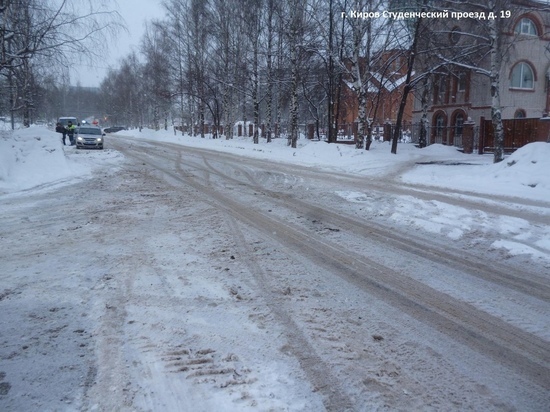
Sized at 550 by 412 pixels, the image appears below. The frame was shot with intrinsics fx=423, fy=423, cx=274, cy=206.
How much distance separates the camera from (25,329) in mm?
3777

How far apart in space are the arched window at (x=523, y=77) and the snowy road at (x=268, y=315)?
29.4 m

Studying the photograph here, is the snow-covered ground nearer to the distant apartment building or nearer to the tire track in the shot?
the tire track

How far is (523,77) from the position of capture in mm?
32906

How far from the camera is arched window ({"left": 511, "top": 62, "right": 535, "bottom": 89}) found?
32556mm

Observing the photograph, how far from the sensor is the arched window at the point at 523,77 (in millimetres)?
32556

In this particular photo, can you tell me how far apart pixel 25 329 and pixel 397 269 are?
415 centimetres

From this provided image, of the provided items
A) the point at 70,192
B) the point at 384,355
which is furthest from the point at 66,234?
the point at 384,355

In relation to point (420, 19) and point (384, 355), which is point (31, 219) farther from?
point (420, 19)

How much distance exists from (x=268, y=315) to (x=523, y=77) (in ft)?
120

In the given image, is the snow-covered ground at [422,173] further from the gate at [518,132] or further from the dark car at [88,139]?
the dark car at [88,139]

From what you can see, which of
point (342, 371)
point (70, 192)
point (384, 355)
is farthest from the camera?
point (70, 192)

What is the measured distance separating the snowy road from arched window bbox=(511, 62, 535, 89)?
29409 millimetres

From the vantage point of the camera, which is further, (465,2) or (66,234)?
(465,2)

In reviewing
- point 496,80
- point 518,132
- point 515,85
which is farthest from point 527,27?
point 496,80
